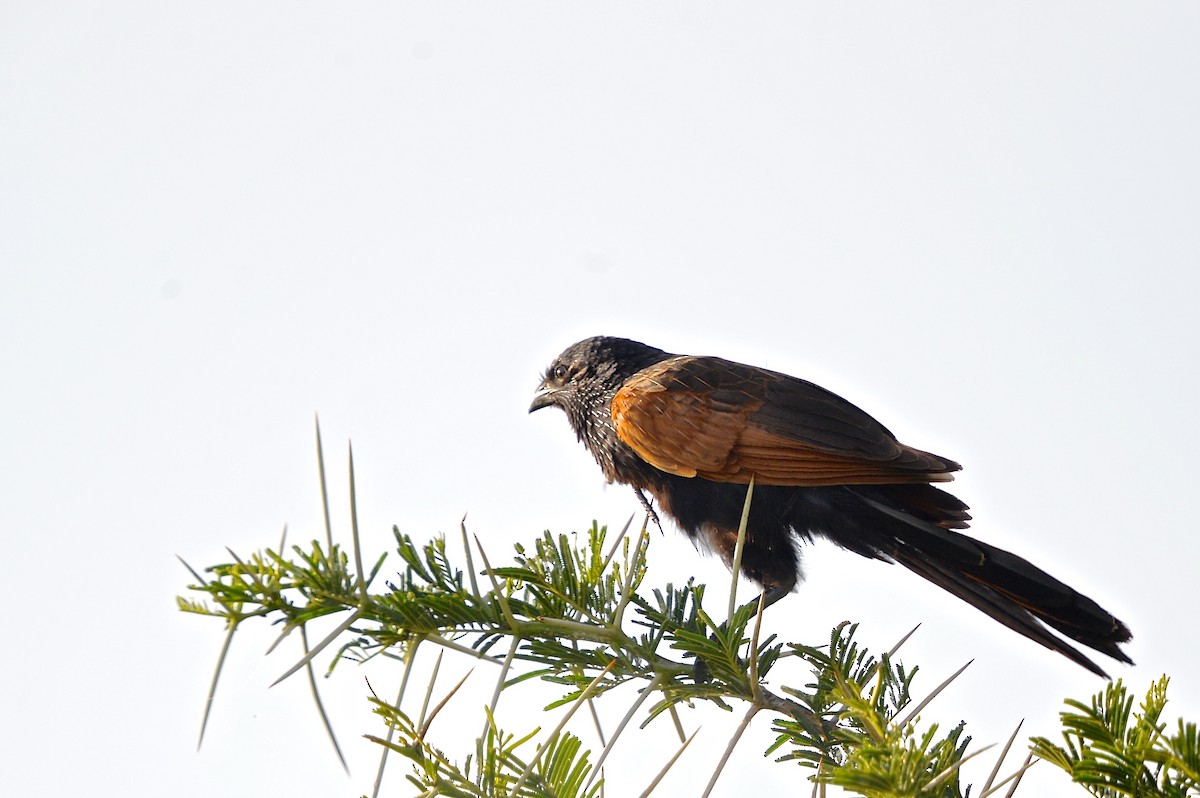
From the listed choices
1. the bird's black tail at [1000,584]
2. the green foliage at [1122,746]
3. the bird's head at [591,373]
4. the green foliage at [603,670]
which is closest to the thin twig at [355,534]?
the green foliage at [603,670]

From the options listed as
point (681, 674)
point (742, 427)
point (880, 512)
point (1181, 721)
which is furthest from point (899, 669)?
point (742, 427)

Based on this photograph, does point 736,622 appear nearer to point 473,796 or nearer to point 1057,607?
point 473,796

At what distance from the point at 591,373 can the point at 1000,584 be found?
6.22ft

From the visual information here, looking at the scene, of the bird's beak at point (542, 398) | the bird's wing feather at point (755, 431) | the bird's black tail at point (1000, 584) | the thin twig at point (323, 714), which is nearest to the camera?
the thin twig at point (323, 714)

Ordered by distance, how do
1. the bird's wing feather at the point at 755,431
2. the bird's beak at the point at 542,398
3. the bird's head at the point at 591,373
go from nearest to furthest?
the bird's wing feather at the point at 755,431 → the bird's head at the point at 591,373 → the bird's beak at the point at 542,398

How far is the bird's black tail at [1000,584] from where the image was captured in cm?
211

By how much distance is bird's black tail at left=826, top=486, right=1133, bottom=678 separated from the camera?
2109 mm

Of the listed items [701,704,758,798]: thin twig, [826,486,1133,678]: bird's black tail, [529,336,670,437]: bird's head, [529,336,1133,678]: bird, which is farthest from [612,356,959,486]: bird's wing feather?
[701,704,758,798]: thin twig

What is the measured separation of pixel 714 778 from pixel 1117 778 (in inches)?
17.6

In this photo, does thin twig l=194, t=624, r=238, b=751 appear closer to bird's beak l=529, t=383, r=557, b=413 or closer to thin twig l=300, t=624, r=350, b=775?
thin twig l=300, t=624, r=350, b=775

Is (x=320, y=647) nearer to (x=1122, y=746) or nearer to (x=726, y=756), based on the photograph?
(x=726, y=756)

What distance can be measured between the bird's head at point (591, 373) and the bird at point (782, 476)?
187mm

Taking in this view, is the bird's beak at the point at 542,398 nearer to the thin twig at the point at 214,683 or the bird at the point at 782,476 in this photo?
the bird at the point at 782,476

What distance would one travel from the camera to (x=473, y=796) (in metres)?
1.29
